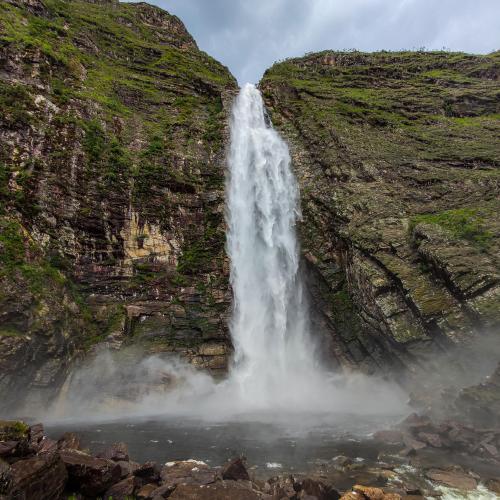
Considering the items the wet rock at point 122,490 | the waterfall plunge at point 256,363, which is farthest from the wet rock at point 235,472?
the waterfall plunge at point 256,363

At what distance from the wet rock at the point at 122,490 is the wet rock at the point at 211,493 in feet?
3.03

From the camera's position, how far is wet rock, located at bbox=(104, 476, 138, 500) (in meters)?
7.78

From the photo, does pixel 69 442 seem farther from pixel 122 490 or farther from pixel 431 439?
pixel 431 439

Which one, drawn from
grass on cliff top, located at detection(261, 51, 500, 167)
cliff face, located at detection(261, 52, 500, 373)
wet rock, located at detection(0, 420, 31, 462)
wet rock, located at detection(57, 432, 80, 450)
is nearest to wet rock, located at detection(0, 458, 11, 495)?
wet rock, located at detection(0, 420, 31, 462)

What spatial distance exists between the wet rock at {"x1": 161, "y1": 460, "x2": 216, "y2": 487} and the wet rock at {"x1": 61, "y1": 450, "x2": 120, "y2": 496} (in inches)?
55.9

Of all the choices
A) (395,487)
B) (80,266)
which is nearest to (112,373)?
(80,266)

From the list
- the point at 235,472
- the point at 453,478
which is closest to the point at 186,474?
the point at 235,472

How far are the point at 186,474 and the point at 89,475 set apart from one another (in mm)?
2827

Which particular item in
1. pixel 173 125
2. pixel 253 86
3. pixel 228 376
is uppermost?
pixel 253 86

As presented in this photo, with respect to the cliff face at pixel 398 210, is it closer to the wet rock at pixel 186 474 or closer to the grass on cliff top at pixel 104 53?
the grass on cliff top at pixel 104 53

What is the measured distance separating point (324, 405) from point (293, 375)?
337 cm

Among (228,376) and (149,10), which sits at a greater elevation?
(149,10)

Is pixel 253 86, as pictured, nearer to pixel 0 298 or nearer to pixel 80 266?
pixel 80 266

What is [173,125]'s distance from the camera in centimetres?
3272
